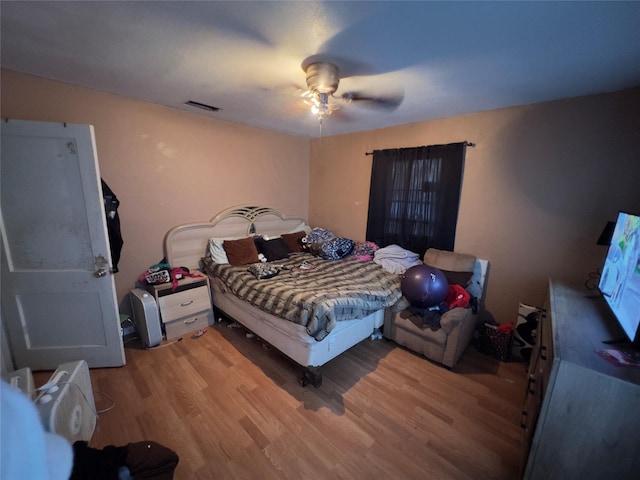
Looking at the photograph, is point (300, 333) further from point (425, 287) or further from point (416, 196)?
point (416, 196)

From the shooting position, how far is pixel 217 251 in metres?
3.00

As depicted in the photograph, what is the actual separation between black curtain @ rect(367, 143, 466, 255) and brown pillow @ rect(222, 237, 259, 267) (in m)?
1.63

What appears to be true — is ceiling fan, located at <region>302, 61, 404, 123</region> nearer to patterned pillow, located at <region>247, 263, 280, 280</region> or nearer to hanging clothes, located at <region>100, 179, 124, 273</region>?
patterned pillow, located at <region>247, 263, 280, 280</region>

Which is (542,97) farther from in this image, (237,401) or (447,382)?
(237,401)

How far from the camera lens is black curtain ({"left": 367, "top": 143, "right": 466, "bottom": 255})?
2.75 m

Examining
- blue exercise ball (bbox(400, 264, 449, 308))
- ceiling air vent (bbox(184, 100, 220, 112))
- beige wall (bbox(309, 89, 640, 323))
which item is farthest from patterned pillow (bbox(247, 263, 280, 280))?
beige wall (bbox(309, 89, 640, 323))

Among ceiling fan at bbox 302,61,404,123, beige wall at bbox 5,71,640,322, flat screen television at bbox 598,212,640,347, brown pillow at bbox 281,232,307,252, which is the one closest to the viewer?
flat screen television at bbox 598,212,640,347

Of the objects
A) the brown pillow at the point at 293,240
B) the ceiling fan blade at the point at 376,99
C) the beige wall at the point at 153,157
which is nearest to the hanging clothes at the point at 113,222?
the beige wall at the point at 153,157

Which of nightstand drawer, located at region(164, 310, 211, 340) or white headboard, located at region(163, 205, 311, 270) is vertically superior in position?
white headboard, located at region(163, 205, 311, 270)

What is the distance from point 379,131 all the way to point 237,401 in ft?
11.1

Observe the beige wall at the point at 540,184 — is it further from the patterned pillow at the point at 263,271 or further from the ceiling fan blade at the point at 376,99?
the patterned pillow at the point at 263,271

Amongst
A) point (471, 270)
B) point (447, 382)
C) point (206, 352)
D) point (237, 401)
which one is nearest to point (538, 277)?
point (471, 270)

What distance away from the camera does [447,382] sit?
2.05 m

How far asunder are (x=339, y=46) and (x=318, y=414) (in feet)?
7.88
